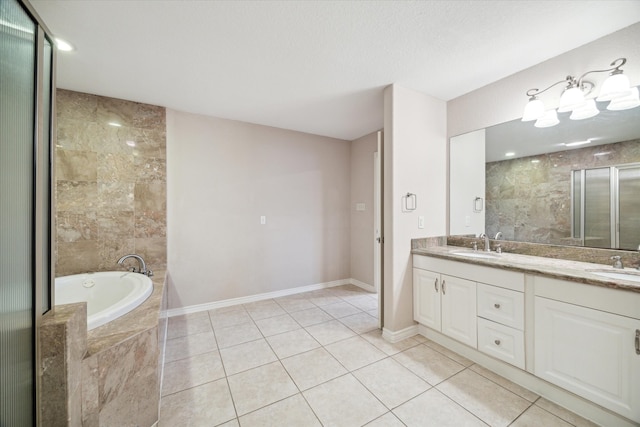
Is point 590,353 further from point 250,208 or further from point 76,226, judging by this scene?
point 76,226

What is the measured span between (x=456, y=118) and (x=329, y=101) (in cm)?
139

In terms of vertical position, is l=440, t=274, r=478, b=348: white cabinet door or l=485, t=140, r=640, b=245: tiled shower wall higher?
Result: l=485, t=140, r=640, b=245: tiled shower wall

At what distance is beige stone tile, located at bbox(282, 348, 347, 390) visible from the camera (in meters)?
1.70

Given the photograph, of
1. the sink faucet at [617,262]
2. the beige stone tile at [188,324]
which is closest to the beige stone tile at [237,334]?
the beige stone tile at [188,324]

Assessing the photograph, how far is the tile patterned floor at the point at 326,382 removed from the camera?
4.57 feet

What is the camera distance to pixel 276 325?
2.54 m

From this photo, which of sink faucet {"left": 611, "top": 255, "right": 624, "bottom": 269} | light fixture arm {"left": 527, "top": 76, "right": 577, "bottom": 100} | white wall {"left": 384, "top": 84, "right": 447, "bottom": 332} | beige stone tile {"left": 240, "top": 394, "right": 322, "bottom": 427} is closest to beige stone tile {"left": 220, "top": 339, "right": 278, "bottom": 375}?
beige stone tile {"left": 240, "top": 394, "right": 322, "bottom": 427}

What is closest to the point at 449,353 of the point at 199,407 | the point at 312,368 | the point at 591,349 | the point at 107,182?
the point at 591,349

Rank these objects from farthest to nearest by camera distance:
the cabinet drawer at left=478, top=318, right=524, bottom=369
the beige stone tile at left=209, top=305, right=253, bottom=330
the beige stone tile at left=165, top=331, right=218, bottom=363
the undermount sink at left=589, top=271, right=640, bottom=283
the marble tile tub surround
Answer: the beige stone tile at left=209, top=305, right=253, bottom=330 → the beige stone tile at left=165, top=331, right=218, bottom=363 → the cabinet drawer at left=478, top=318, right=524, bottom=369 → the undermount sink at left=589, top=271, right=640, bottom=283 → the marble tile tub surround

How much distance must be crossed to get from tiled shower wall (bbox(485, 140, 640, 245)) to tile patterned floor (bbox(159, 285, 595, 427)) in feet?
4.09

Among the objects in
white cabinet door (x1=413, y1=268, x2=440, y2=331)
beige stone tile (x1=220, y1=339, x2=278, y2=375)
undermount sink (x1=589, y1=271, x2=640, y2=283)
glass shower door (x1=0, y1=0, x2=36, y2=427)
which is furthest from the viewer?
white cabinet door (x1=413, y1=268, x2=440, y2=331)

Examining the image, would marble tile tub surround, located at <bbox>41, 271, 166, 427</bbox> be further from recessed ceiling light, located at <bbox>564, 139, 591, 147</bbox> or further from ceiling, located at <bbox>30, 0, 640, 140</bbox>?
recessed ceiling light, located at <bbox>564, 139, 591, 147</bbox>

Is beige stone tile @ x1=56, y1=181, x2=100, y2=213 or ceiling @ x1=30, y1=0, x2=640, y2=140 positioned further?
beige stone tile @ x1=56, y1=181, x2=100, y2=213

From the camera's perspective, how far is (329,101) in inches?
101
